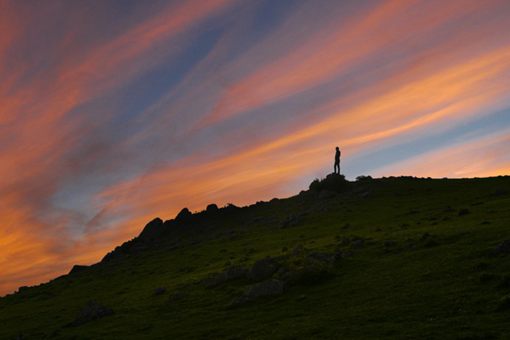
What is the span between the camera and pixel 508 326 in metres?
21.5

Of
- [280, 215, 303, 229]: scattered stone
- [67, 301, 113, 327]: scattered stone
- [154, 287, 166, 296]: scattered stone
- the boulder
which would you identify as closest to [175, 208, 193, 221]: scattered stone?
the boulder

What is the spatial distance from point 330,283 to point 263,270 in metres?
11.2

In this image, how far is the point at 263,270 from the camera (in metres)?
49.8

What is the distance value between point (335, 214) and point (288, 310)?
58.5 metres

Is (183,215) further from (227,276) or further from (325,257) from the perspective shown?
(325,257)

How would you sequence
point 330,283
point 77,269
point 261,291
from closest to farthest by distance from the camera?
point 330,283
point 261,291
point 77,269

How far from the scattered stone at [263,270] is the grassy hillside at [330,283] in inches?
4.4

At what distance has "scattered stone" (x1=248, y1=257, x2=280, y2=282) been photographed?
49147mm

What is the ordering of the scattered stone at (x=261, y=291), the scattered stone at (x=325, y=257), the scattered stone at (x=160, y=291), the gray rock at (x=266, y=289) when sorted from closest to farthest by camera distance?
1. the scattered stone at (x=261, y=291)
2. the gray rock at (x=266, y=289)
3. the scattered stone at (x=325, y=257)
4. the scattered stone at (x=160, y=291)

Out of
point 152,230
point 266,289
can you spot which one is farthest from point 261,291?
point 152,230

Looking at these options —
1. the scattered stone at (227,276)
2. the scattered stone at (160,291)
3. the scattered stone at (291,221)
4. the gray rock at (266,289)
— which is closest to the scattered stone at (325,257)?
the gray rock at (266,289)

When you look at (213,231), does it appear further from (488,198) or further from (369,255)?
(369,255)

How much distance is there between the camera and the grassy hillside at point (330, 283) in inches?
1089

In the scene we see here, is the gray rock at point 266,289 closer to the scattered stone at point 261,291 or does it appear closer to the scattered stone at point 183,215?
the scattered stone at point 261,291
